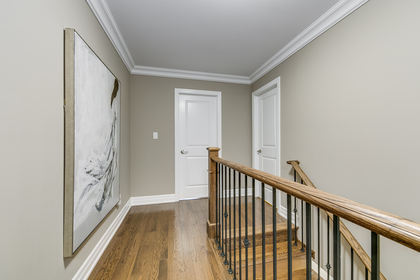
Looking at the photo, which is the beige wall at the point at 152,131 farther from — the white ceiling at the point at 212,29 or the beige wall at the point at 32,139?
the beige wall at the point at 32,139

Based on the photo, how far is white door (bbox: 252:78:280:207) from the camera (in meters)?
2.62

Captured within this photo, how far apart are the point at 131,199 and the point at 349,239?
2825 millimetres

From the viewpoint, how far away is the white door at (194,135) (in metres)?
3.08

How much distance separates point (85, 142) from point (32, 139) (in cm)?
45

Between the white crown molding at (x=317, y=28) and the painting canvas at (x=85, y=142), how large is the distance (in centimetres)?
217

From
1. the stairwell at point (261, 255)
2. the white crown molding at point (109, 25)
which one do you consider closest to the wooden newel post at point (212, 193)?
the stairwell at point (261, 255)

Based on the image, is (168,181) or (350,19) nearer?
(350,19)

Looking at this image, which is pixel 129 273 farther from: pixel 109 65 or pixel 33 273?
pixel 109 65

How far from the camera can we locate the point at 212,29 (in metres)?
1.91

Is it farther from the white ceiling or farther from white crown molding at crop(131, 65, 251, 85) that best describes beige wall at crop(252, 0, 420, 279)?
white crown molding at crop(131, 65, 251, 85)

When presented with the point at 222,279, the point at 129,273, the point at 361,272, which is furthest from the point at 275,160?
the point at 129,273

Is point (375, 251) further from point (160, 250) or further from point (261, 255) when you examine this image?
point (261, 255)

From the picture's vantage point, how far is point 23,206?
79cm

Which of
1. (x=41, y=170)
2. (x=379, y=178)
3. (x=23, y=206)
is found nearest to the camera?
(x=23, y=206)
